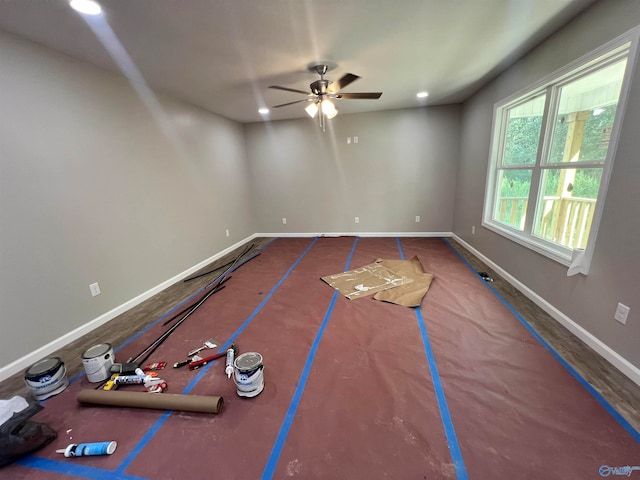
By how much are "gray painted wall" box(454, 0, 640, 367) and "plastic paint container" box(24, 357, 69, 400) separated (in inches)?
156

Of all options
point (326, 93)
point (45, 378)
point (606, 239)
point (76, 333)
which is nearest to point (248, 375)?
point (45, 378)

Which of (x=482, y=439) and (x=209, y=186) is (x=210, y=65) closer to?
(x=209, y=186)

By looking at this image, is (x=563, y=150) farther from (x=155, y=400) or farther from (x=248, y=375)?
(x=155, y=400)

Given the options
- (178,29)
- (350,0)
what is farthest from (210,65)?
(350,0)

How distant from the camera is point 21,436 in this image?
1425mm

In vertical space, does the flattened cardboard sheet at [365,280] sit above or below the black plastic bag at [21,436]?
below

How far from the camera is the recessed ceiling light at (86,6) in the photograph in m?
1.69

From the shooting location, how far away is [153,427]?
1597 mm

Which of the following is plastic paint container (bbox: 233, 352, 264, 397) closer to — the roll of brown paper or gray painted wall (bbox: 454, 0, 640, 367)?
the roll of brown paper

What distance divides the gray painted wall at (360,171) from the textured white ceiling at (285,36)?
1.77 metres

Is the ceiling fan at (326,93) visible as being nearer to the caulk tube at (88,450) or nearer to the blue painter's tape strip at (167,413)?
the blue painter's tape strip at (167,413)

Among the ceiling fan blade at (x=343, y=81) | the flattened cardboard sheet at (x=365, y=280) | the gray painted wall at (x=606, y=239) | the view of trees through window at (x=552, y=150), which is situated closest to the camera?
the gray painted wall at (x=606, y=239)

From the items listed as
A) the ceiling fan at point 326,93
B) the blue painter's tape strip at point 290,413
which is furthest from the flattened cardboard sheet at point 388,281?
the ceiling fan at point 326,93

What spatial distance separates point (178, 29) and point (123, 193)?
6.05 feet
